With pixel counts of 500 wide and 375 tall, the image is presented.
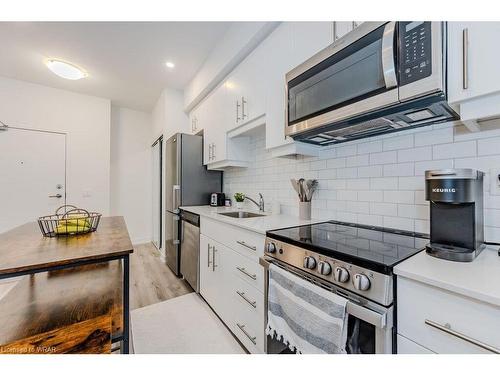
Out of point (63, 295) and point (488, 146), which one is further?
point (63, 295)

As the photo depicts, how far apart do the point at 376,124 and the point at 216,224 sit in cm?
139

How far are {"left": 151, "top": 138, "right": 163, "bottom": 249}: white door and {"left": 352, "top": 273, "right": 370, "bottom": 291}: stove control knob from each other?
12.4 feet

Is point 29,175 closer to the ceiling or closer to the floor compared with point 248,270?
closer to the ceiling

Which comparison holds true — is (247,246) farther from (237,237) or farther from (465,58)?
(465,58)

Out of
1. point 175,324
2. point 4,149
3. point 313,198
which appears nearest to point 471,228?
point 313,198

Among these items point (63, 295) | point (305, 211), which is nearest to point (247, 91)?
point (305, 211)

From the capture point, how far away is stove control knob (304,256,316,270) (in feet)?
3.18

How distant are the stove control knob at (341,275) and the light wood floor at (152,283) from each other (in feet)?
6.60

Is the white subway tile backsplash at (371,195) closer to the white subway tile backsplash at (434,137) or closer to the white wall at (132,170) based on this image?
the white subway tile backsplash at (434,137)

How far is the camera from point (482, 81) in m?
0.77

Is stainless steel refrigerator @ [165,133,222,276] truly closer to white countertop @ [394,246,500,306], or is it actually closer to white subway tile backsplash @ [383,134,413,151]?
white subway tile backsplash @ [383,134,413,151]

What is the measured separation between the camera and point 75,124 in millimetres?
3654

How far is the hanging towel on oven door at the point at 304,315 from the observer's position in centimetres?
84

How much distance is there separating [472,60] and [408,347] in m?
1.05
